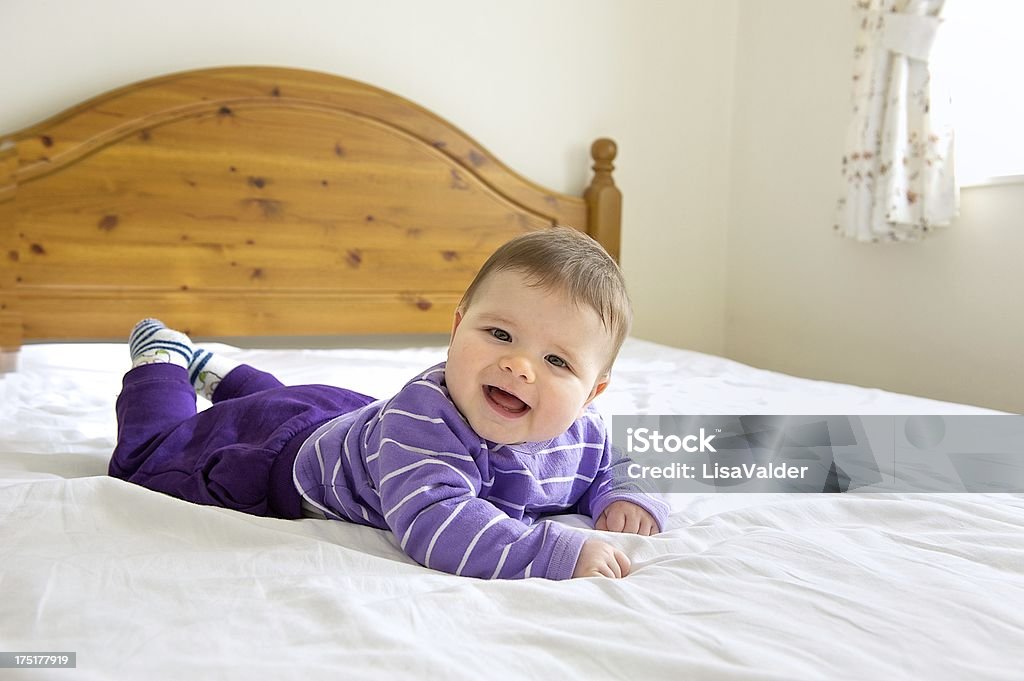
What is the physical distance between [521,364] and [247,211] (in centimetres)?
166

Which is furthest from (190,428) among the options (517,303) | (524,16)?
(524,16)

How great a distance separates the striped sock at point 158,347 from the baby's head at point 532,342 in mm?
543

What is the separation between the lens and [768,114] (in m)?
2.85

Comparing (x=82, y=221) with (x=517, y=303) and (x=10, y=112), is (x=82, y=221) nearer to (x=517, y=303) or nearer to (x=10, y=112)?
(x=10, y=112)

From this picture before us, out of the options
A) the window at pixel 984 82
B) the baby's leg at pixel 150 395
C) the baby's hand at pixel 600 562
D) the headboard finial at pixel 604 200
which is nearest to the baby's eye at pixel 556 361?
the baby's hand at pixel 600 562

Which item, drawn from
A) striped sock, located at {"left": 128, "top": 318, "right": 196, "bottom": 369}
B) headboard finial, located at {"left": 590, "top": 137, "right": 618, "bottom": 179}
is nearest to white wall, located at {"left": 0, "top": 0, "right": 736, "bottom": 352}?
headboard finial, located at {"left": 590, "top": 137, "right": 618, "bottom": 179}

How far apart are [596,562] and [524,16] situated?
230cm

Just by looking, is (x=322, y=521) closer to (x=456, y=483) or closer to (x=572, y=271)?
(x=456, y=483)

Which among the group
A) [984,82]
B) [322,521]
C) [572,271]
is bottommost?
[322,521]

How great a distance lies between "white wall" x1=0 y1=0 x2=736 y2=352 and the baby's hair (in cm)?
181

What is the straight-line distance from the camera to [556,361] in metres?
0.83

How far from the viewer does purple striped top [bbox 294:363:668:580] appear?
2.44 ft

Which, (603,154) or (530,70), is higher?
(530,70)

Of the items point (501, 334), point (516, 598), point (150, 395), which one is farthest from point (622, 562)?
point (150, 395)
